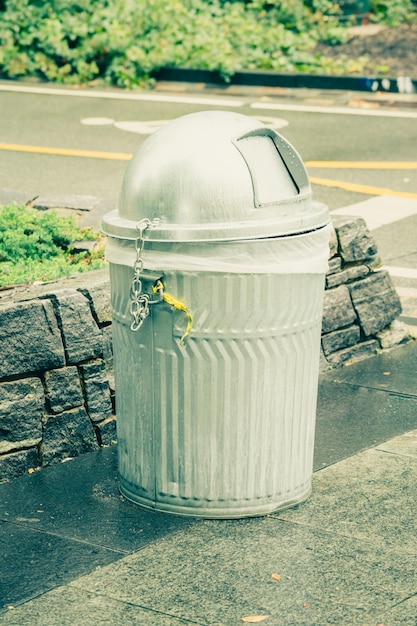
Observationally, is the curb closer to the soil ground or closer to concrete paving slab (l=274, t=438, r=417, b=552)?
the soil ground

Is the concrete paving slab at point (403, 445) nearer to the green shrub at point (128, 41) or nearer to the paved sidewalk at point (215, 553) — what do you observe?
the paved sidewalk at point (215, 553)

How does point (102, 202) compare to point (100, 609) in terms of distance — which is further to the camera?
point (102, 202)

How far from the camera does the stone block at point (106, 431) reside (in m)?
4.98

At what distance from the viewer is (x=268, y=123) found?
42.6ft

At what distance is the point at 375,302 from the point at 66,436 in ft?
7.02

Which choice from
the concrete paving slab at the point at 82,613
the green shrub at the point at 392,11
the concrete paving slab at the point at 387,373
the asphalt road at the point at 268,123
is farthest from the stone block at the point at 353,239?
the green shrub at the point at 392,11

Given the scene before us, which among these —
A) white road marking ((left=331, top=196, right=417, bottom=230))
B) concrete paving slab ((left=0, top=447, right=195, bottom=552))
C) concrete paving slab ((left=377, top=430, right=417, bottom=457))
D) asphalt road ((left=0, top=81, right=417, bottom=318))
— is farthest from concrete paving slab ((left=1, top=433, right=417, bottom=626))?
white road marking ((left=331, top=196, right=417, bottom=230))

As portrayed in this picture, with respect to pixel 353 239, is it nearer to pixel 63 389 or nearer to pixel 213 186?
pixel 63 389

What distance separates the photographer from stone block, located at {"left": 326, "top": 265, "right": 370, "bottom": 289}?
238 inches

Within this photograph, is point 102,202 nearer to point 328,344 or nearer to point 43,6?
point 328,344

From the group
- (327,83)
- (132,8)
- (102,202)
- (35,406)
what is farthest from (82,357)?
(132,8)

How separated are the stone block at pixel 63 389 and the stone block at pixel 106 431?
0.19m

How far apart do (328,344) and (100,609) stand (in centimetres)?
269

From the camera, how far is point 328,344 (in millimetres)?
6035
